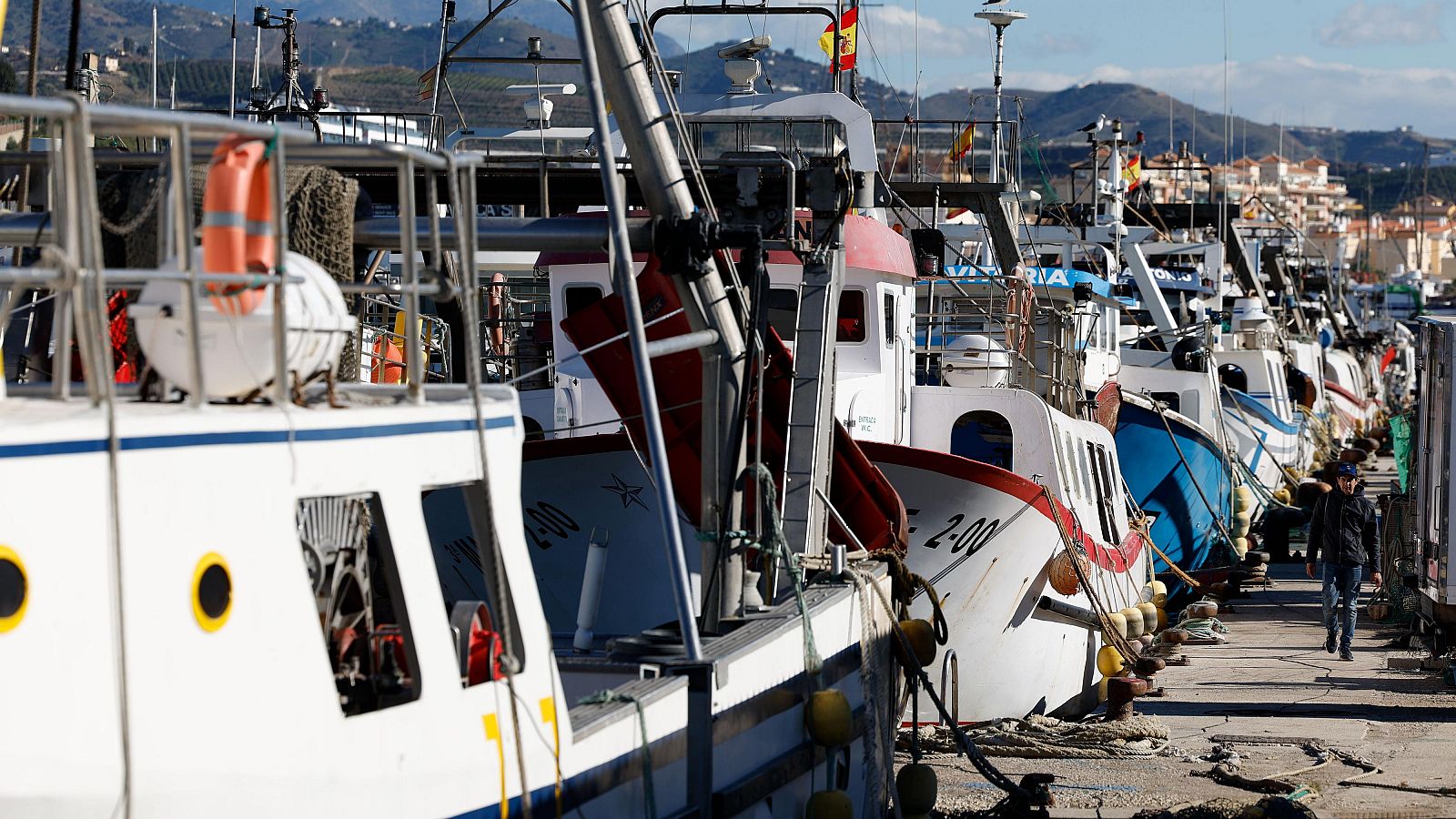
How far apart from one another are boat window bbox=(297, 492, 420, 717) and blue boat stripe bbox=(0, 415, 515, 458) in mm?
264

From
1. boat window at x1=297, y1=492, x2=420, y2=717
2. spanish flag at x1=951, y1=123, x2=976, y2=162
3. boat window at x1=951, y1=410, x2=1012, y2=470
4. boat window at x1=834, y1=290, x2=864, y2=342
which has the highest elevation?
spanish flag at x1=951, y1=123, x2=976, y2=162

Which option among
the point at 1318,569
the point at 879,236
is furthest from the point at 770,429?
the point at 1318,569

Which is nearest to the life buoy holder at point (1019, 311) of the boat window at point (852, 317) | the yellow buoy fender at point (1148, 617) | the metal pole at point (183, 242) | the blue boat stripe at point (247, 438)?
the boat window at point (852, 317)

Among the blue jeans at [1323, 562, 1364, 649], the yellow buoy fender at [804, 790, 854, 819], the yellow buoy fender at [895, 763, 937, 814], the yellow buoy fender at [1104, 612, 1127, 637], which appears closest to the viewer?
the yellow buoy fender at [804, 790, 854, 819]

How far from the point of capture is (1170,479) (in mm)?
21969

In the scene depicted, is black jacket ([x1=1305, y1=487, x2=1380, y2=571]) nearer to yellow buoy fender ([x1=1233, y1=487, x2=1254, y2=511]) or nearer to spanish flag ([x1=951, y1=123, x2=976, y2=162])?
spanish flag ([x1=951, y1=123, x2=976, y2=162])

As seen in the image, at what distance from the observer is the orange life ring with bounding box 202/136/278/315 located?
539cm

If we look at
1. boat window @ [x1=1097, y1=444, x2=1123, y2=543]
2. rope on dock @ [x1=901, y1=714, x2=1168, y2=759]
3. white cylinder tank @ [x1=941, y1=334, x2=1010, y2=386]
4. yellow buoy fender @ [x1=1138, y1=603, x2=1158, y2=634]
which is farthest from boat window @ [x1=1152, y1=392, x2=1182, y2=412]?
rope on dock @ [x1=901, y1=714, x2=1168, y2=759]

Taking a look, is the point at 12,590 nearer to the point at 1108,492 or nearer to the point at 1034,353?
the point at 1034,353

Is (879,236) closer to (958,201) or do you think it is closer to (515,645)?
(958,201)

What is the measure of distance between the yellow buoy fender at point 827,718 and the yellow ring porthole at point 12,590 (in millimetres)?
4454

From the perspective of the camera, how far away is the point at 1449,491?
12.7m

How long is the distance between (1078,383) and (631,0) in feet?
32.0

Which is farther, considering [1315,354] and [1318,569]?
[1315,354]
